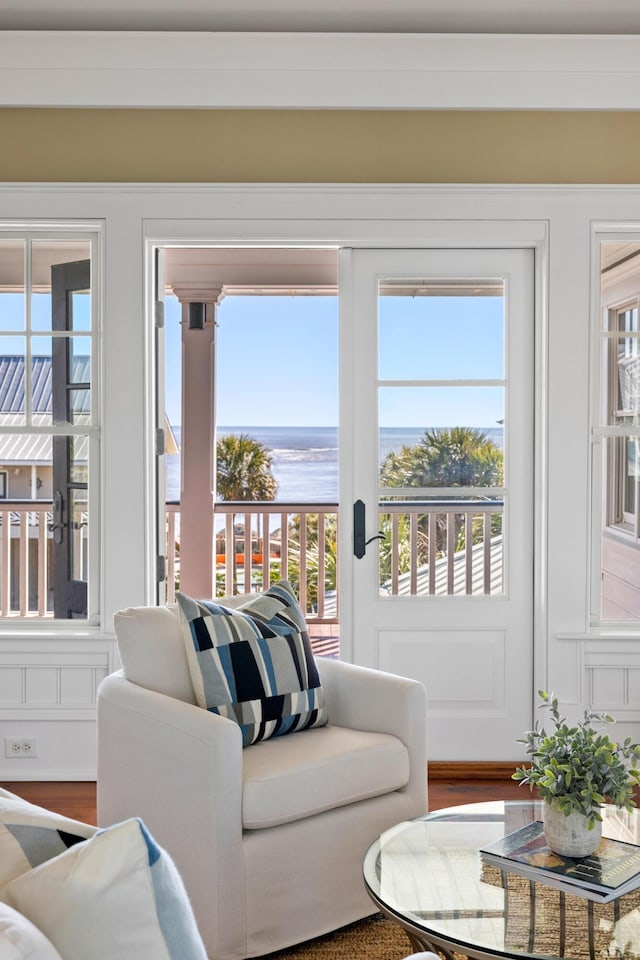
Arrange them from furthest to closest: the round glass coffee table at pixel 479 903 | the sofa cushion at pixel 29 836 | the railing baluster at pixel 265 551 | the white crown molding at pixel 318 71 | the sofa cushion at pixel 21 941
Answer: the railing baluster at pixel 265 551, the white crown molding at pixel 318 71, the round glass coffee table at pixel 479 903, the sofa cushion at pixel 29 836, the sofa cushion at pixel 21 941

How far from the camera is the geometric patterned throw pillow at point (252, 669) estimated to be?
2355mm

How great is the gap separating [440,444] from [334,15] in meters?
1.68

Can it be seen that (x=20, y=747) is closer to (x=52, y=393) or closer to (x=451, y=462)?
(x=52, y=393)

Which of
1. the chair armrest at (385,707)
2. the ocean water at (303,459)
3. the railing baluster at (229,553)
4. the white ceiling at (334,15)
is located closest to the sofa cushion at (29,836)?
the chair armrest at (385,707)

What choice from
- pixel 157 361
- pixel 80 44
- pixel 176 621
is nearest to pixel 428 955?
pixel 176 621

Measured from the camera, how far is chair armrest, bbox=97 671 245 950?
82.3 inches

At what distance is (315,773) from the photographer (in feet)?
7.35

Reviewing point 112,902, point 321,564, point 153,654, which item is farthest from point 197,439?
point 112,902

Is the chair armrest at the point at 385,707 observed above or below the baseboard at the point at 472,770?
above

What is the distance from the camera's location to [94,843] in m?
0.81

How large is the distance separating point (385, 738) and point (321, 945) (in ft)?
1.80

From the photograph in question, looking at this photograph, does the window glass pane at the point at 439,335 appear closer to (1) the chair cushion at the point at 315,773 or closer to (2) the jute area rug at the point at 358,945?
(1) the chair cushion at the point at 315,773

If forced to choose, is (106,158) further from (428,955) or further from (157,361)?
(428,955)

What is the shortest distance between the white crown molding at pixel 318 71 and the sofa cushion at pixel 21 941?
10.6 feet
